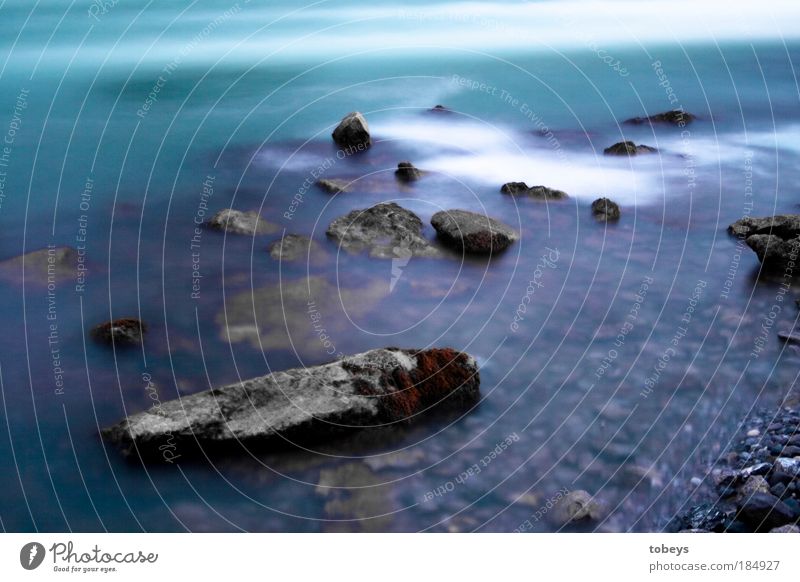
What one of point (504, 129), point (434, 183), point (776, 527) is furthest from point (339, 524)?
point (504, 129)

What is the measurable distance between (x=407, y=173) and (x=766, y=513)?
3642 mm

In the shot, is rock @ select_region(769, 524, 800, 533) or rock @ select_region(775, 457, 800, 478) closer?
rock @ select_region(769, 524, 800, 533)

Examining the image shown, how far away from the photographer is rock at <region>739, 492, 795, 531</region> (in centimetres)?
332

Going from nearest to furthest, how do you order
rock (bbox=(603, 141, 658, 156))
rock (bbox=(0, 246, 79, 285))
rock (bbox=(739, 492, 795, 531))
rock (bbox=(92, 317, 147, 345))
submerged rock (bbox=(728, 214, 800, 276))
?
1. rock (bbox=(739, 492, 795, 531))
2. rock (bbox=(92, 317, 147, 345))
3. rock (bbox=(0, 246, 79, 285))
4. submerged rock (bbox=(728, 214, 800, 276))
5. rock (bbox=(603, 141, 658, 156))

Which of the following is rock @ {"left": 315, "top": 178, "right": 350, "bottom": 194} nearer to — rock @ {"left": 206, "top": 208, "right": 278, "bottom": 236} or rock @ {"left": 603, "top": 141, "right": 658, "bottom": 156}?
rock @ {"left": 206, "top": 208, "right": 278, "bottom": 236}

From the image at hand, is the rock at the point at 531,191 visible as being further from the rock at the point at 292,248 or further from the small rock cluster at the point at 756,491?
the small rock cluster at the point at 756,491

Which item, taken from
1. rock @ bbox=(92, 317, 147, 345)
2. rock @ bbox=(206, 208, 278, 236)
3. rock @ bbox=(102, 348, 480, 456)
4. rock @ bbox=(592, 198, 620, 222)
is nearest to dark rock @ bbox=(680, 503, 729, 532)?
rock @ bbox=(102, 348, 480, 456)

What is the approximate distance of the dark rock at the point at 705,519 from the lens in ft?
11.1

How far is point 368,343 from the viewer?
4242 millimetres

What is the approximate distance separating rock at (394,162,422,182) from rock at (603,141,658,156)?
183 centimetres

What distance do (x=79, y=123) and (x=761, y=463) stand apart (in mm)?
5418

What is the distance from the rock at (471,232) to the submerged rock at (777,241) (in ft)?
5.45

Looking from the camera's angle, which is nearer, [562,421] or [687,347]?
[562,421]
